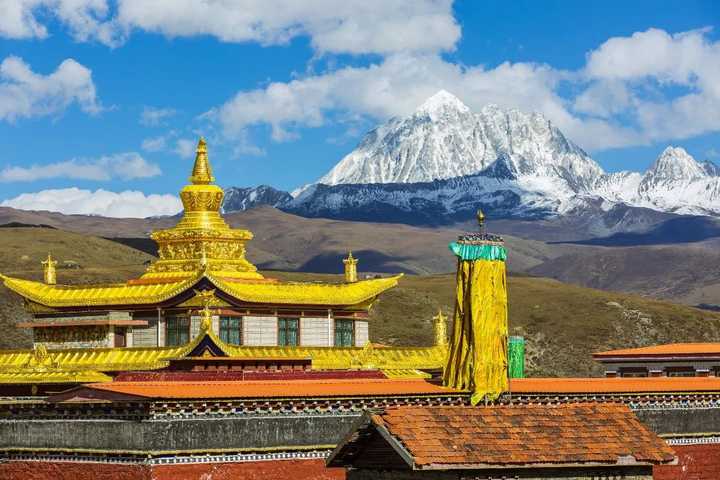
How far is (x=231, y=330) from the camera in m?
49.3

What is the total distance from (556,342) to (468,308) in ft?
360

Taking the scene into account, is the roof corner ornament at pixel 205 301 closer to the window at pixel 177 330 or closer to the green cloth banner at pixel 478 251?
the window at pixel 177 330

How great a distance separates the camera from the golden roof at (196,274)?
4975cm

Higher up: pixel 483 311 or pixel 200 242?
pixel 200 242

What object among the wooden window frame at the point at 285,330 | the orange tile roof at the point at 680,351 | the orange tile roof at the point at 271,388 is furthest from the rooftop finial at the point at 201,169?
the orange tile roof at the point at 680,351

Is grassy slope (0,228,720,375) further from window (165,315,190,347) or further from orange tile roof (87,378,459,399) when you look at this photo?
orange tile roof (87,378,459,399)

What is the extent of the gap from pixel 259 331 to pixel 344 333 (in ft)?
13.2

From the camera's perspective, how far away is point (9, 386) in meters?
46.8

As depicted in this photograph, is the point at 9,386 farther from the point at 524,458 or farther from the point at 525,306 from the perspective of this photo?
the point at 525,306

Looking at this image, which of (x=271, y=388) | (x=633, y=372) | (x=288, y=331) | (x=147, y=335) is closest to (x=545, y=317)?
(x=633, y=372)

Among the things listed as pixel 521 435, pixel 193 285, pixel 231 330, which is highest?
pixel 193 285

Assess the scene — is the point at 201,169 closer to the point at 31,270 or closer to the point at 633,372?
the point at 633,372

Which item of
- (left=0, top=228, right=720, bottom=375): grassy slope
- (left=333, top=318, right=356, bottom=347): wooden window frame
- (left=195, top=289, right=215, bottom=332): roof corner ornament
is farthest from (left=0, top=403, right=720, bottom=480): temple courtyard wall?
(left=0, top=228, right=720, bottom=375): grassy slope

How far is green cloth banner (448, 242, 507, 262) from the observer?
3791 cm
